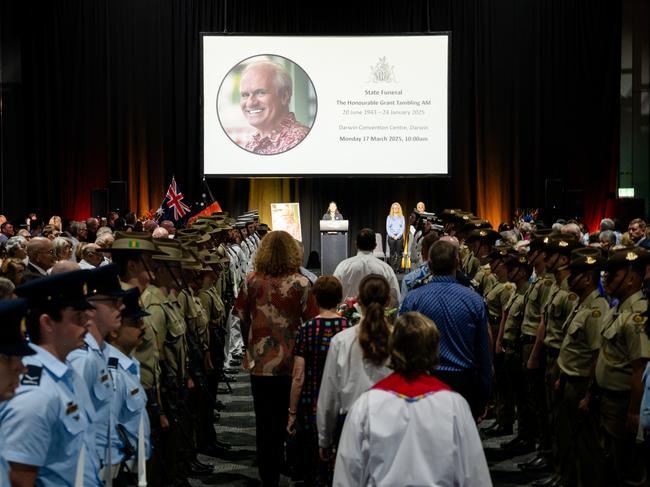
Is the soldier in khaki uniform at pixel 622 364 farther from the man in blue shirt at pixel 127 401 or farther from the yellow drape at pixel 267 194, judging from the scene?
the yellow drape at pixel 267 194

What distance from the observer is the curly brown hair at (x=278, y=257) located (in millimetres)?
5852

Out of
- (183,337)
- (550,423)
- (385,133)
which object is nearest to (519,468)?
(550,423)

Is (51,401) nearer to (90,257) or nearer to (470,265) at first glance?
(90,257)

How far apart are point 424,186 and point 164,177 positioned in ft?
18.2

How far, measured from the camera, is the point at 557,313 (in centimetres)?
636

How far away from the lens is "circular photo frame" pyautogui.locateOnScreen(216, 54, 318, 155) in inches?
761

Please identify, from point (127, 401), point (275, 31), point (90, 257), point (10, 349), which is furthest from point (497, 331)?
point (275, 31)

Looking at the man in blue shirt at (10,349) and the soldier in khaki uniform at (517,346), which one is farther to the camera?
the soldier in khaki uniform at (517,346)

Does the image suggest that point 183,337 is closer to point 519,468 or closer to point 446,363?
point 446,363

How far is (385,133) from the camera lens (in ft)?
63.0

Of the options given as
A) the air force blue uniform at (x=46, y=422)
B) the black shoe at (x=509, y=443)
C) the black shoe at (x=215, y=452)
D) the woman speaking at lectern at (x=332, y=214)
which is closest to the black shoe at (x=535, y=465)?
the black shoe at (x=509, y=443)

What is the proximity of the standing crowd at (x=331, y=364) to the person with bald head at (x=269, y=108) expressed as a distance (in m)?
11.0

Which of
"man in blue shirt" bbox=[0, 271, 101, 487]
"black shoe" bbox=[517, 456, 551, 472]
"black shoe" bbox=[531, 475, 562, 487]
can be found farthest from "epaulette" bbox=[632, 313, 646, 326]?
"man in blue shirt" bbox=[0, 271, 101, 487]

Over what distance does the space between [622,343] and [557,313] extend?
44.8 inches
